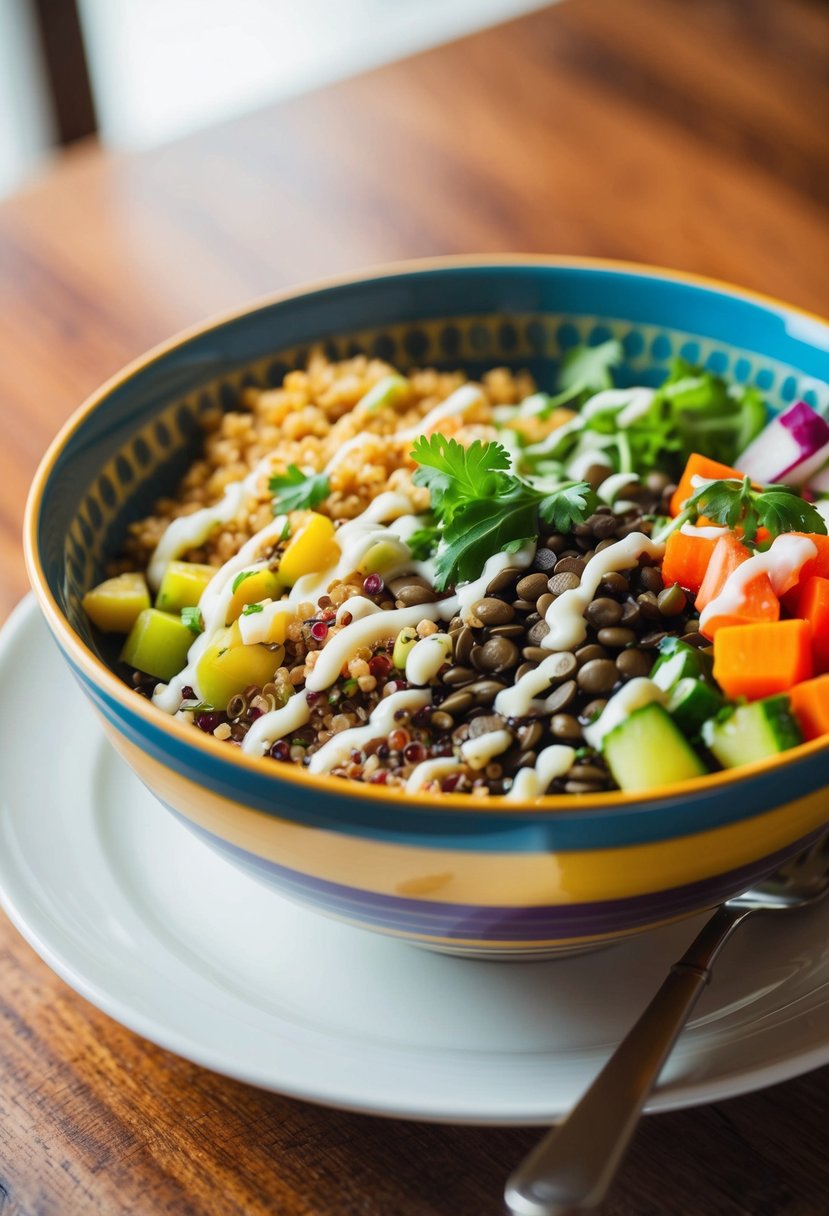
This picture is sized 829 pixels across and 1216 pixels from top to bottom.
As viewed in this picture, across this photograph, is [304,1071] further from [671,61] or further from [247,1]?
[247,1]

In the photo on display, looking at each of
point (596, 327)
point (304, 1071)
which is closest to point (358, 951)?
point (304, 1071)

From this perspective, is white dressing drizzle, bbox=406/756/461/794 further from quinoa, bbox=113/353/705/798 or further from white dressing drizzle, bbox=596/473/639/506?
white dressing drizzle, bbox=596/473/639/506

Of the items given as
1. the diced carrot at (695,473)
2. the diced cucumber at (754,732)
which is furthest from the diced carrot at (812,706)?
the diced carrot at (695,473)

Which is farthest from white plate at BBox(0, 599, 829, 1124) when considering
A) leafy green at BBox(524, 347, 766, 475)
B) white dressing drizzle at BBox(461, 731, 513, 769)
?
leafy green at BBox(524, 347, 766, 475)

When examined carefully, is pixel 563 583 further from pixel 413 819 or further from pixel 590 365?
pixel 590 365

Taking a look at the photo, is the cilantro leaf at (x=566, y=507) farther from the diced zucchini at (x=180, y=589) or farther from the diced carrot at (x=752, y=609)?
the diced zucchini at (x=180, y=589)

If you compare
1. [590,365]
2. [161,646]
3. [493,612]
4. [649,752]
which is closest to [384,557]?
[493,612]
